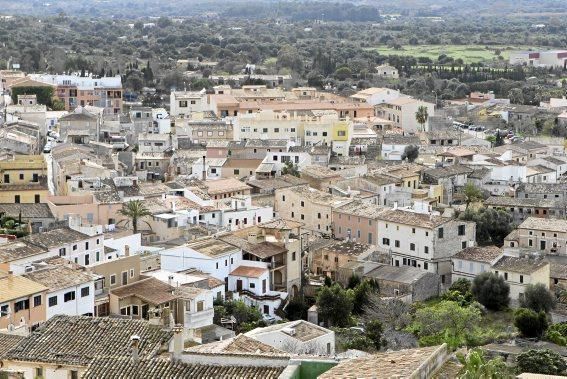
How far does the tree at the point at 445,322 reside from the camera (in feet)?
97.1

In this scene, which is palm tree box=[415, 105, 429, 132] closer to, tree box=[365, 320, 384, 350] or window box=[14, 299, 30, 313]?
tree box=[365, 320, 384, 350]

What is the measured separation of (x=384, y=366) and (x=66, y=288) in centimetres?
1482

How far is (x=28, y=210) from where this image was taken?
35000 mm

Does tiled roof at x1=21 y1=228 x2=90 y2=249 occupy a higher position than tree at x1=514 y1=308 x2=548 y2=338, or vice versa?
tiled roof at x1=21 y1=228 x2=90 y2=249

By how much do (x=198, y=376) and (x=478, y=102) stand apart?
70.3 metres

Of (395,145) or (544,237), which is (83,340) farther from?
(395,145)

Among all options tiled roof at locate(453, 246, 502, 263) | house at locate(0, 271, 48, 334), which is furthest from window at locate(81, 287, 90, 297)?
tiled roof at locate(453, 246, 502, 263)

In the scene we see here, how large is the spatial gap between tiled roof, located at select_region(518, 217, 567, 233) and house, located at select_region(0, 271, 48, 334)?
2039 centimetres

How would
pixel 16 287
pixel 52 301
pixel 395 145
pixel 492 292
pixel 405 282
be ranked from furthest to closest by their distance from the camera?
1. pixel 395 145
2. pixel 405 282
3. pixel 492 292
4. pixel 52 301
5. pixel 16 287

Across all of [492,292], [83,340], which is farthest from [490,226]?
[83,340]

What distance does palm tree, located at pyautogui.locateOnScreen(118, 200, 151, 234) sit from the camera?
35562mm

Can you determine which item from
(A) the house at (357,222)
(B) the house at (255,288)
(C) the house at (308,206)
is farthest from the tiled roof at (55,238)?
(C) the house at (308,206)

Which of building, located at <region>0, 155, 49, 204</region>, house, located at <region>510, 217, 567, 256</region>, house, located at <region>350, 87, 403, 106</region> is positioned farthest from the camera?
house, located at <region>350, 87, 403, 106</region>

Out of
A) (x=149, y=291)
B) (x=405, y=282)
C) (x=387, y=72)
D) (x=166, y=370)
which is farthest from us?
(x=387, y=72)
